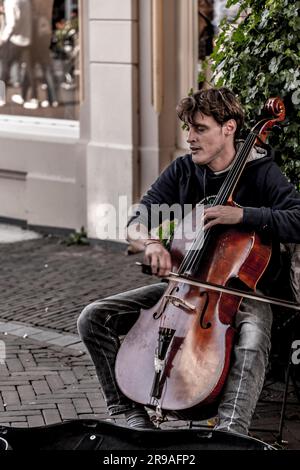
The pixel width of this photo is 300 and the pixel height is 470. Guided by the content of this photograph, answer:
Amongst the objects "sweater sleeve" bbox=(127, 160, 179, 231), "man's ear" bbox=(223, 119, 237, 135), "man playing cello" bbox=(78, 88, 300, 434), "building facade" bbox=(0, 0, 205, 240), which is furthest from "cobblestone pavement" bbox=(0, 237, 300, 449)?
"man's ear" bbox=(223, 119, 237, 135)

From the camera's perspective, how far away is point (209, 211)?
4.15 metres

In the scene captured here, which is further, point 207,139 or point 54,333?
point 54,333

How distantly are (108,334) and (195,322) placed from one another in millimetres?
553

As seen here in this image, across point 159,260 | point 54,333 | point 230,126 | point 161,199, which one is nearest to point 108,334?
point 159,260

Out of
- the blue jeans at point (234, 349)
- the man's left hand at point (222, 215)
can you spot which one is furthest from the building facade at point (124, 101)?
the man's left hand at point (222, 215)

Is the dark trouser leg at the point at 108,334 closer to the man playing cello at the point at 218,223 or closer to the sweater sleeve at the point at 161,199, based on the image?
the man playing cello at the point at 218,223

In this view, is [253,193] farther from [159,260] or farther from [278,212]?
[159,260]

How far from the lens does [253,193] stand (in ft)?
14.3

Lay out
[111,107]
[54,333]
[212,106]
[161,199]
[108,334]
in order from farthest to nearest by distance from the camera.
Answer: [111,107] → [54,333] → [161,199] → [108,334] → [212,106]

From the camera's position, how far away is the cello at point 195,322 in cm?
393

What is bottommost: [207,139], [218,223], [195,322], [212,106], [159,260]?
[195,322]

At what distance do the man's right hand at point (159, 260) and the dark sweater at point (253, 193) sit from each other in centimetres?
35

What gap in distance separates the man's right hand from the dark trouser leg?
0.42 m
